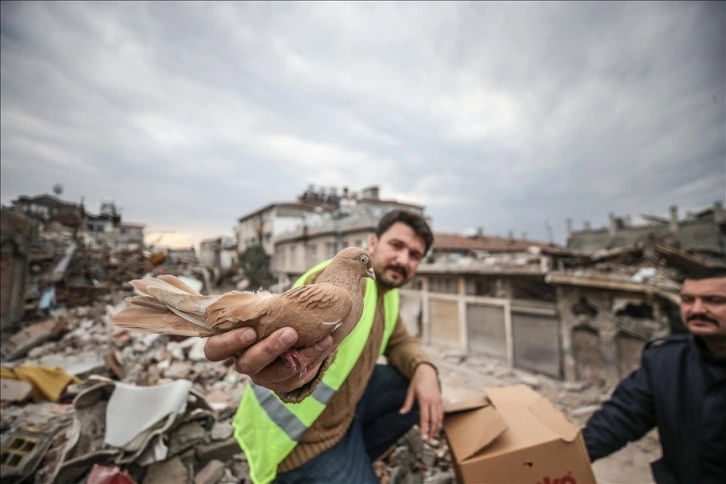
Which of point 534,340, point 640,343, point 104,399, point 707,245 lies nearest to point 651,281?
point 640,343

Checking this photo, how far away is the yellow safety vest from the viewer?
1.75 m

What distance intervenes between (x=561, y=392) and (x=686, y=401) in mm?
8121

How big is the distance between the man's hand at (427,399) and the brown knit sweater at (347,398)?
0.10 meters

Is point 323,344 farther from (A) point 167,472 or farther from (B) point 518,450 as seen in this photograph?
(A) point 167,472

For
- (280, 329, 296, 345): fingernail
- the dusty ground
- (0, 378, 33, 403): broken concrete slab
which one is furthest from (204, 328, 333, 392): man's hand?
the dusty ground

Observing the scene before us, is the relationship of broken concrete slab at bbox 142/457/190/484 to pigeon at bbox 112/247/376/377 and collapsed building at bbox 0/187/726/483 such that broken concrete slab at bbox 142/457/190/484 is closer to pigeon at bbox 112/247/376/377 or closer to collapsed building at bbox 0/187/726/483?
collapsed building at bbox 0/187/726/483

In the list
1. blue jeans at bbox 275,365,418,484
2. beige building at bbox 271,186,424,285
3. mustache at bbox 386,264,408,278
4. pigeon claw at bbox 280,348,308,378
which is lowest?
blue jeans at bbox 275,365,418,484

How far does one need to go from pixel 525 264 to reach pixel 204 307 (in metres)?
11.8

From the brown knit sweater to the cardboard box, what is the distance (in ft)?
1.94

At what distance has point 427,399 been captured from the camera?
211cm

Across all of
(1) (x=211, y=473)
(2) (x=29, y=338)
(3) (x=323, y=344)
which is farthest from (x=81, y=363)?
(3) (x=323, y=344)

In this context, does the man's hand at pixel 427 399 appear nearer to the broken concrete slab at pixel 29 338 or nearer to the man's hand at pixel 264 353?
the man's hand at pixel 264 353

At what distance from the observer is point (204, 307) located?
3.97 feet

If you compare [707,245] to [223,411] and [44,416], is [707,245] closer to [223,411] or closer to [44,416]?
[223,411]
